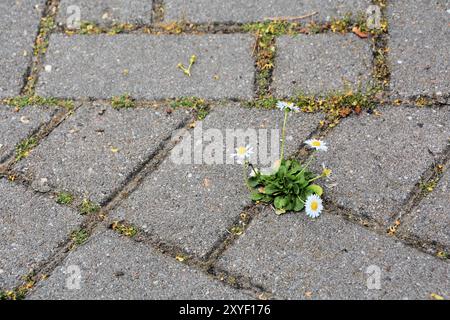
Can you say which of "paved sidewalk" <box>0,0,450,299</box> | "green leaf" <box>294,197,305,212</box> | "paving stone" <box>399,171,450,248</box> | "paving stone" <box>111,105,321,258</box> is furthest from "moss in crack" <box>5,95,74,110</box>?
"paving stone" <box>399,171,450,248</box>

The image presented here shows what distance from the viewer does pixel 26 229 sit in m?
2.07

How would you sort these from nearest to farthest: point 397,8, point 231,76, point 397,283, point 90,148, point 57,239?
point 397,283 < point 57,239 < point 90,148 < point 231,76 < point 397,8

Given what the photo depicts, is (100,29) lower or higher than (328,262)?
higher

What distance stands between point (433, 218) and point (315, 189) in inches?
14.5

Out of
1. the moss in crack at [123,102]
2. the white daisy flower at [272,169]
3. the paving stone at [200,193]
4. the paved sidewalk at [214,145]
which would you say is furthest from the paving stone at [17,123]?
the white daisy flower at [272,169]


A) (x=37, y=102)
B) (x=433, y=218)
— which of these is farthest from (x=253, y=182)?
(x=37, y=102)

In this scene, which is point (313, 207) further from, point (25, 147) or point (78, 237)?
point (25, 147)

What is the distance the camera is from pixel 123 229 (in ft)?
6.74

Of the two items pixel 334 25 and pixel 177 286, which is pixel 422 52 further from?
pixel 177 286

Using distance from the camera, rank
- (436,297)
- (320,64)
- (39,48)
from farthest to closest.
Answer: (39,48) < (320,64) < (436,297)

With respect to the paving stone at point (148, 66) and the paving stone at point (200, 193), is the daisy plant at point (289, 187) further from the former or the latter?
the paving stone at point (148, 66)

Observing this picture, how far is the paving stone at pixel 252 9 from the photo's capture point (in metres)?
2.71

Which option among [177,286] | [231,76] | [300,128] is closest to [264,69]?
Result: [231,76]

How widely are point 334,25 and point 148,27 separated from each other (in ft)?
2.52
